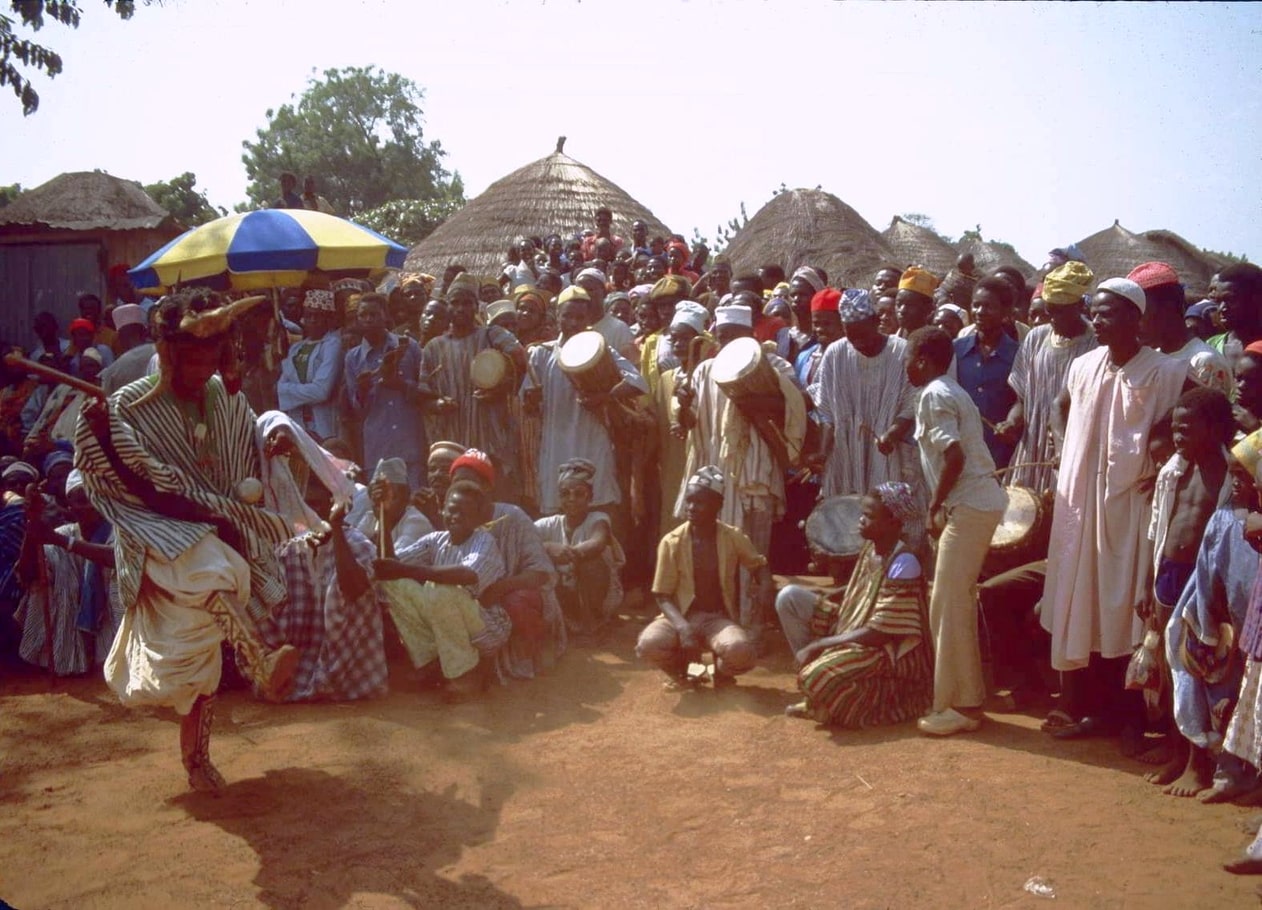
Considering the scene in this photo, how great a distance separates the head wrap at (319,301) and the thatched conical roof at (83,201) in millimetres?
9902

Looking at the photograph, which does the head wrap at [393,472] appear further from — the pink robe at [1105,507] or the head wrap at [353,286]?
the pink robe at [1105,507]

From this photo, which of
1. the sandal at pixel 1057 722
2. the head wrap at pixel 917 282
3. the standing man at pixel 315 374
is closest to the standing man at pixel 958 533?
the sandal at pixel 1057 722

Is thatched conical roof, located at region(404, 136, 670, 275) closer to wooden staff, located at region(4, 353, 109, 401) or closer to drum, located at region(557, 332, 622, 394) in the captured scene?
drum, located at region(557, 332, 622, 394)

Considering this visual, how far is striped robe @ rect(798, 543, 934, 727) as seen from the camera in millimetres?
5871

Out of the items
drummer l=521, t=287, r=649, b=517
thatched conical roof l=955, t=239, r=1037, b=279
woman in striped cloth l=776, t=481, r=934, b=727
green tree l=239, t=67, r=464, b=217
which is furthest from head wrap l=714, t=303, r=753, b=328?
green tree l=239, t=67, r=464, b=217

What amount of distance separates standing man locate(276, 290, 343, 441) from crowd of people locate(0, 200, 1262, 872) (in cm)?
3

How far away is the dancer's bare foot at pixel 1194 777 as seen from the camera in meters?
4.88

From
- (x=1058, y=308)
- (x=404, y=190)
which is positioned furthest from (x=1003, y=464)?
(x=404, y=190)

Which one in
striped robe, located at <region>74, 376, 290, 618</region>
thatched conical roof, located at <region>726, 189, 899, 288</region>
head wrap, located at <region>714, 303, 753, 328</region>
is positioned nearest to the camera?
striped robe, located at <region>74, 376, 290, 618</region>

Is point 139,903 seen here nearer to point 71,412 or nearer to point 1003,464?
point 1003,464

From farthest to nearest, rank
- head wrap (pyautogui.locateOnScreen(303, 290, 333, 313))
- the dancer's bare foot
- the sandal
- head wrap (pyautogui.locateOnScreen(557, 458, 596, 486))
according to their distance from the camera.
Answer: head wrap (pyautogui.locateOnScreen(303, 290, 333, 313))
head wrap (pyautogui.locateOnScreen(557, 458, 596, 486))
the sandal
the dancer's bare foot

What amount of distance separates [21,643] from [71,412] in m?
2.54

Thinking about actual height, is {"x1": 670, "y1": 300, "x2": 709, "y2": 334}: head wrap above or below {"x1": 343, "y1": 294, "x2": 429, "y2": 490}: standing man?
above

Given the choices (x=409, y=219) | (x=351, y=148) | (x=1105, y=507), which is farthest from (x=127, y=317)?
(x=351, y=148)
